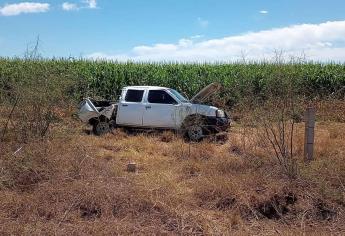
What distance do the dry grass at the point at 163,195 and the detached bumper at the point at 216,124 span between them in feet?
12.6

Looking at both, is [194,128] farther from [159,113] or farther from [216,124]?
[159,113]

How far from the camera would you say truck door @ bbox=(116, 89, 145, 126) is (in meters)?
14.7

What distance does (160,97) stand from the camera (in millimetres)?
14555

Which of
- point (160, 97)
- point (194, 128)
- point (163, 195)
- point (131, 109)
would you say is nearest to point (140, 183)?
point (163, 195)

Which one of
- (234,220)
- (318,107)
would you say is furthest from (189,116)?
(234,220)

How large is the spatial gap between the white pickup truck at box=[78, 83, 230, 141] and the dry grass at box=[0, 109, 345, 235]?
12.8 feet

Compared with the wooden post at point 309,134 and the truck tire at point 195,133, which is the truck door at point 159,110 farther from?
the wooden post at point 309,134

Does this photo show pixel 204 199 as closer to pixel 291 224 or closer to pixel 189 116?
pixel 291 224

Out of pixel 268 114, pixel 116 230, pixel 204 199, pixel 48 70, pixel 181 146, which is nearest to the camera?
pixel 116 230

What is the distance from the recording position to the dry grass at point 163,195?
20.1 feet

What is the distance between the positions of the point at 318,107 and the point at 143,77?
11.2 metres

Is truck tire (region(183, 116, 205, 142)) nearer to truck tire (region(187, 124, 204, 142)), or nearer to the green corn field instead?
truck tire (region(187, 124, 204, 142))

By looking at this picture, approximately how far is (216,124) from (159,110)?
6.50 feet

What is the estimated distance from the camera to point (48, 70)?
9969 mm
